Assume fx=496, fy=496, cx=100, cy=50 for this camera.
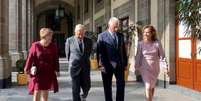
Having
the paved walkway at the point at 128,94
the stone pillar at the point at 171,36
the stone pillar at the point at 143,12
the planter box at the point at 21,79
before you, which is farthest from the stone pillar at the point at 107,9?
the stone pillar at the point at 171,36

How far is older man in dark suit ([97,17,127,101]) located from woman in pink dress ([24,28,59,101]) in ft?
3.13

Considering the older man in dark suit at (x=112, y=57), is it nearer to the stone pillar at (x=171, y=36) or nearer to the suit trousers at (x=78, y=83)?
the suit trousers at (x=78, y=83)

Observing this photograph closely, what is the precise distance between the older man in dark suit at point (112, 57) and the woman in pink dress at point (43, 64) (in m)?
0.95

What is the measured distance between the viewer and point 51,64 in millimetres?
8211

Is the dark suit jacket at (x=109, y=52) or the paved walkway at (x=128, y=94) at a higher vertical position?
the dark suit jacket at (x=109, y=52)

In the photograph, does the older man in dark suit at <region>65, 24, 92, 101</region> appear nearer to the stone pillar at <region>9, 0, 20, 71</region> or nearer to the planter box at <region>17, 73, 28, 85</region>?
the planter box at <region>17, 73, 28, 85</region>

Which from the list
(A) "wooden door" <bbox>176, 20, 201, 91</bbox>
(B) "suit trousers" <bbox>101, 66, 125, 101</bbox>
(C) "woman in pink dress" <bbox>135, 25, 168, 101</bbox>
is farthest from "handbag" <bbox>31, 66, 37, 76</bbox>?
(A) "wooden door" <bbox>176, 20, 201, 91</bbox>

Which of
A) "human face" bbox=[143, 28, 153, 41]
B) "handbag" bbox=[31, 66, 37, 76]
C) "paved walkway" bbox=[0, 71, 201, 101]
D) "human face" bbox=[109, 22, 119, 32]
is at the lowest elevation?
"paved walkway" bbox=[0, 71, 201, 101]

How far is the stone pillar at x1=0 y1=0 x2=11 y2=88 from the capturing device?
46.2 feet

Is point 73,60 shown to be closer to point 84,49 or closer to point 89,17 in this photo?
point 84,49

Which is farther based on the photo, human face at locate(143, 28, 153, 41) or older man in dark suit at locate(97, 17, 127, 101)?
older man in dark suit at locate(97, 17, 127, 101)

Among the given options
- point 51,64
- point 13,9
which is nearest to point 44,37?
point 51,64

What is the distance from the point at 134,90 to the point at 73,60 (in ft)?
15.5

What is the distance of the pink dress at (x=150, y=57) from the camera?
8.72m
